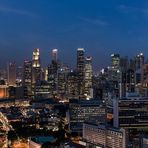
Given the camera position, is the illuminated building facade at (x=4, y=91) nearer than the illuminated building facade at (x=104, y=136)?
No

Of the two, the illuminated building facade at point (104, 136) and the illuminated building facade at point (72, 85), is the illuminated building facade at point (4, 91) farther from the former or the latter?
the illuminated building facade at point (104, 136)

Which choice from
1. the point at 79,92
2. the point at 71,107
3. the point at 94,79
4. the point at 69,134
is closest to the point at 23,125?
the point at 71,107

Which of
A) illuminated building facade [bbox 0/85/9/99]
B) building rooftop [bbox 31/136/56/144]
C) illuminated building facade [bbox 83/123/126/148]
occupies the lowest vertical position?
building rooftop [bbox 31/136/56/144]

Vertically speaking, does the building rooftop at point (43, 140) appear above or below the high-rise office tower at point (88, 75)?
below

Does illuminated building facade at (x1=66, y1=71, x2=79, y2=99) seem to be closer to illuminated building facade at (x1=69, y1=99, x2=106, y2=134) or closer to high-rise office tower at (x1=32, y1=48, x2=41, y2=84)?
high-rise office tower at (x1=32, y1=48, x2=41, y2=84)

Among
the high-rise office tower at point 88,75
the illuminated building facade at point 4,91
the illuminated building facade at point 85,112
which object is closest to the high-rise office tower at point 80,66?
the high-rise office tower at point 88,75

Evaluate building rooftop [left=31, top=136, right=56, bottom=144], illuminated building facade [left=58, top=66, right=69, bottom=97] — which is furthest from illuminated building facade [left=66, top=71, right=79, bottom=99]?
building rooftop [left=31, top=136, right=56, bottom=144]

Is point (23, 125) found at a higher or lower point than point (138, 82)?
lower

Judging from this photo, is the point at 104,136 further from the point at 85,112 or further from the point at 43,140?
the point at 85,112

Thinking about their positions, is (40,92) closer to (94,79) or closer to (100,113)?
(94,79)

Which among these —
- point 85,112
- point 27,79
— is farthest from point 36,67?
point 85,112

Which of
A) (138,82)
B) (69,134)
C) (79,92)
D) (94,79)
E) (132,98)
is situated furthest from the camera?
(94,79)
